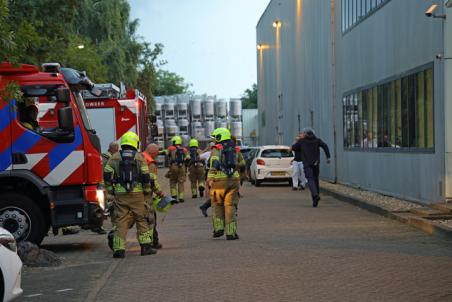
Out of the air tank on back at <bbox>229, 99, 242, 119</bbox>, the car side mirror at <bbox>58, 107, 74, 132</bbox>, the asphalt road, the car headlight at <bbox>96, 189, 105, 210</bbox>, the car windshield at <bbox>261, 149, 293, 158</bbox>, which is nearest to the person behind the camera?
the asphalt road

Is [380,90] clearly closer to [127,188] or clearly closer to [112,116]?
[112,116]

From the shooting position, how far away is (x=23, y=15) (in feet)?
59.5

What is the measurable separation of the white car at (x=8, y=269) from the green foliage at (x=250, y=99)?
469 ft

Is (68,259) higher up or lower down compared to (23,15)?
lower down

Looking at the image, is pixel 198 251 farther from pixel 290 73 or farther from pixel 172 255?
pixel 290 73

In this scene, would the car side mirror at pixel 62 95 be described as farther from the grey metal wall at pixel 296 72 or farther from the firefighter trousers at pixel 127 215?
the grey metal wall at pixel 296 72

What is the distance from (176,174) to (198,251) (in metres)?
12.0

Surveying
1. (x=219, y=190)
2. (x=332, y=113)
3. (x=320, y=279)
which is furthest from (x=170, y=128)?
(x=320, y=279)

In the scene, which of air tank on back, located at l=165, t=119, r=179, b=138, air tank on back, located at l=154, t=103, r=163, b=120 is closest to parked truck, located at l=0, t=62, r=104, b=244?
air tank on back, located at l=165, t=119, r=179, b=138

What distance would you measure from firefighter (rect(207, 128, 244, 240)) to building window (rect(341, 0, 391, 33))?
9.73m

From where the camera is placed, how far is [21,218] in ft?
42.5

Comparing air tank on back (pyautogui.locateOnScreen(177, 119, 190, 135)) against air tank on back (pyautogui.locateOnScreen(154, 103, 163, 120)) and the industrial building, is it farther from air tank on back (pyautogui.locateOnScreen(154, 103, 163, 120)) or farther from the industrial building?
the industrial building

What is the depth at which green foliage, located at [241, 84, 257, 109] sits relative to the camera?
15538 centimetres

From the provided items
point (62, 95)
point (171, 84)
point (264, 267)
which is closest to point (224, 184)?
point (62, 95)
